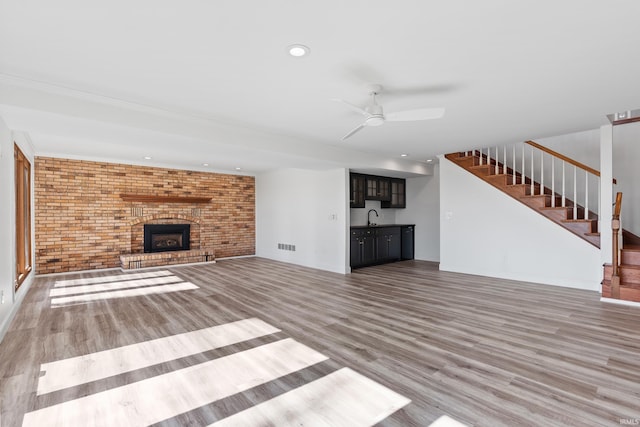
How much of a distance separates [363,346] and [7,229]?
14.4 ft

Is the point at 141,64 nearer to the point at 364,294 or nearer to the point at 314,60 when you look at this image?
the point at 314,60

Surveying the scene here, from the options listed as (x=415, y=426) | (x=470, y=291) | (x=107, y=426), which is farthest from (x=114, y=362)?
(x=470, y=291)

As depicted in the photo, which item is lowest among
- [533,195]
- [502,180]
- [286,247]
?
[286,247]

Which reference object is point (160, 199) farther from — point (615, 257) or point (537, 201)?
point (615, 257)

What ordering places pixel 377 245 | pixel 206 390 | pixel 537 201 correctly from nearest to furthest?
1. pixel 206 390
2. pixel 537 201
3. pixel 377 245

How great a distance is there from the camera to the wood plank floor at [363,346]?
205 cm

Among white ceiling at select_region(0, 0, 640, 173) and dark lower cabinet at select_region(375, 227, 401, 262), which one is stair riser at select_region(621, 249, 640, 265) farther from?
dark lower cabinet at select_region(375, 227, 401, 262)

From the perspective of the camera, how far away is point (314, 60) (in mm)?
2580

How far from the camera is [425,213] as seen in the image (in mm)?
8250

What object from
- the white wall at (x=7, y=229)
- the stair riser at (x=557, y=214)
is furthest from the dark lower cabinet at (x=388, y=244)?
the white wall at (x=7, y=229)

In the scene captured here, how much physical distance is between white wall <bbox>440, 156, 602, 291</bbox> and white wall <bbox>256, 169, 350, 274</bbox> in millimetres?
2175

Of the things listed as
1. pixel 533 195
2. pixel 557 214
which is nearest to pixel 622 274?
pixel 557 214

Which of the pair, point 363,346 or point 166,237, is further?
point 166,237

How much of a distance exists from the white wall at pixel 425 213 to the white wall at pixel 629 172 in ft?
11.0
